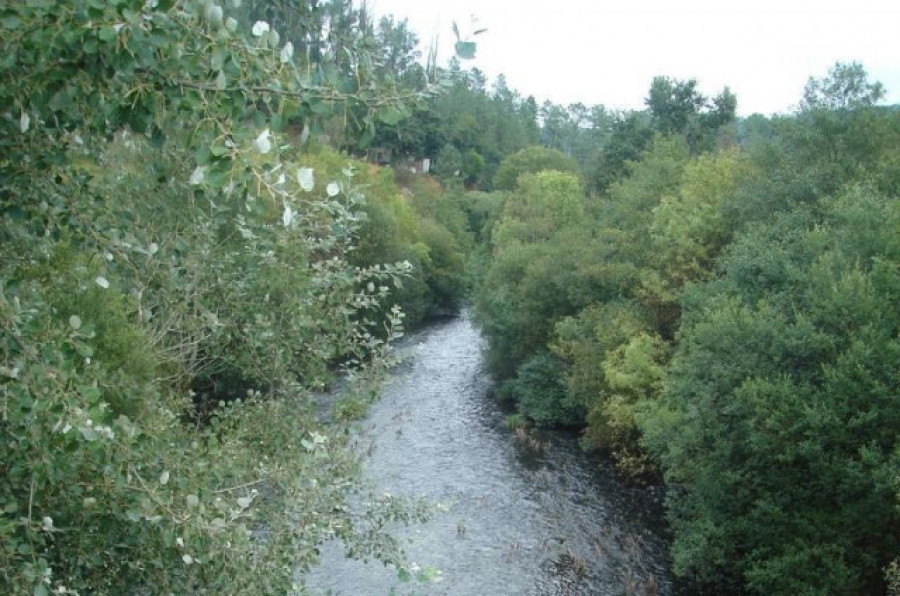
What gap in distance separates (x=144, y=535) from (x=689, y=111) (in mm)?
62841

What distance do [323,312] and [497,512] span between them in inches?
703

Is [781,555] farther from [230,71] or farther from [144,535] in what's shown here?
[230,71]

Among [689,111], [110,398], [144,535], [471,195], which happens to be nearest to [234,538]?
[144,535]

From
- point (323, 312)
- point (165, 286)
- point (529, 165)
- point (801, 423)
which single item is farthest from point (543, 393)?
point (529, 165)

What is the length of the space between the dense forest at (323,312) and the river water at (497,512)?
1.44 m

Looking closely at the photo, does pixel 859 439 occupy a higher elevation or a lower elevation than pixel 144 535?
lower

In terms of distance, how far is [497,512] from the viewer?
2430cm

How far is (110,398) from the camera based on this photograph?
14.8 metres

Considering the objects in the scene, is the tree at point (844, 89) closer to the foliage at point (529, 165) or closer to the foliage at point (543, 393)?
the foliage at point (543, 393)

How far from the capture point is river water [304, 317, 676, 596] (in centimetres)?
2005

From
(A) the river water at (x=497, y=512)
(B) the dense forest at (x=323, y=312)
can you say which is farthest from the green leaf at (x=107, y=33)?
(A) the river water at (x=497, y=512)

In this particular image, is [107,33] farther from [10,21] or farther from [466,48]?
[466,48]

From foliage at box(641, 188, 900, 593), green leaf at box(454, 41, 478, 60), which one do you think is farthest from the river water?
green leaf at box(454, 41, 478, 60)

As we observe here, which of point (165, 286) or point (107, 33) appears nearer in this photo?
point (107, 33)
